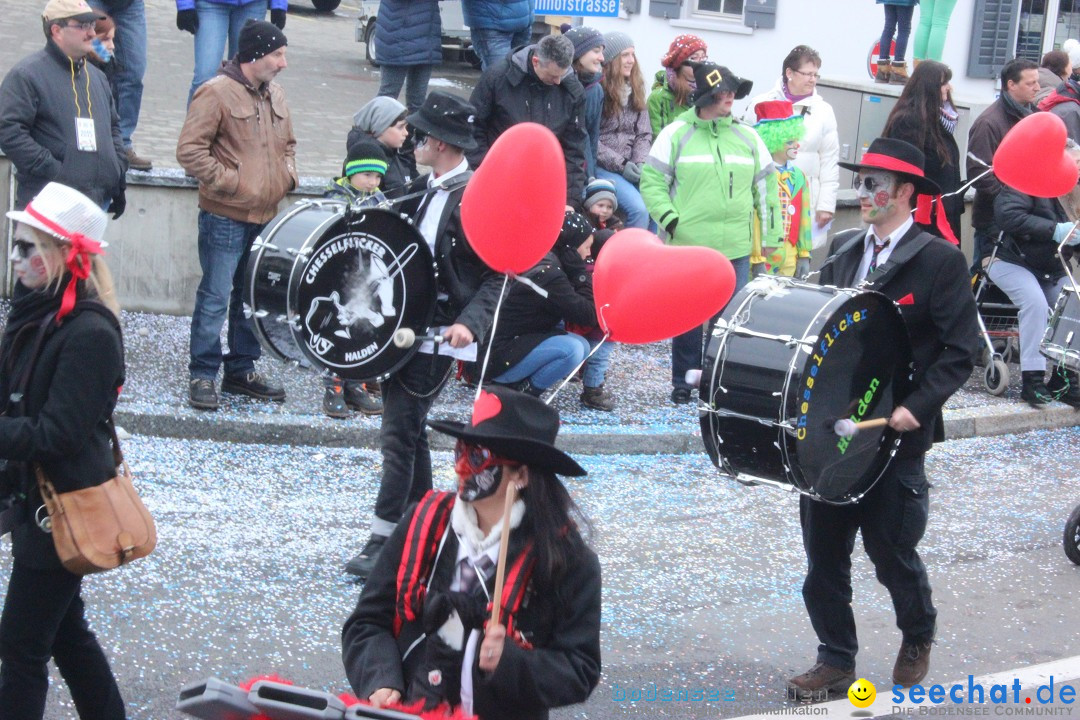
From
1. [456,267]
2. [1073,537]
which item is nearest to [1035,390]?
[1073,537]

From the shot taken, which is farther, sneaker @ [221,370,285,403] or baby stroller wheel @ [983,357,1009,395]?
baby stroller wheel @ [983,357,1009,395]

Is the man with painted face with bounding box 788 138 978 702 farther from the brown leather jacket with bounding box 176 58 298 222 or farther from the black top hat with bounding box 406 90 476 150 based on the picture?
the brown leather jacket with bounding box 176 58 298 222

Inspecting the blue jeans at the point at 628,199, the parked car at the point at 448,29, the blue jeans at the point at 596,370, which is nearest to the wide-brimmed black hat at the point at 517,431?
the blue jeans at the point at 596,370

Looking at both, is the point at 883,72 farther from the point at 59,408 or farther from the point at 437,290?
the point at 59,408

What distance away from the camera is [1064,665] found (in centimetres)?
558

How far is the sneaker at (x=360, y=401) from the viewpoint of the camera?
316 inches

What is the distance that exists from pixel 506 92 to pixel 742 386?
4271 mm

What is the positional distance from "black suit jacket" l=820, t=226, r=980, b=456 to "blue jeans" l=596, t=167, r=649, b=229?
182 inches

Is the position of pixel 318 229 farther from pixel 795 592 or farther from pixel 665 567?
pixel 795 592

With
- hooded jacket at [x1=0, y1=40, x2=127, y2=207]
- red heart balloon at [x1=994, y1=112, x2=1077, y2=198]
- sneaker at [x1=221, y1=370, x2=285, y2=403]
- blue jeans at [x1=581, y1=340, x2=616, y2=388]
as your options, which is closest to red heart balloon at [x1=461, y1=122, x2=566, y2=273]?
red heart balloon at [x1=994, y1=112, x2=1077, y2=198]

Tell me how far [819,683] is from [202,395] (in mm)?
3961

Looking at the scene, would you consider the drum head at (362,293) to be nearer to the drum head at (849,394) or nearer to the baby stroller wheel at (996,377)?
the drum head at (849,394)

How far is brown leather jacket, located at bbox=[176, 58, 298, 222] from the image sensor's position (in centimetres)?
754

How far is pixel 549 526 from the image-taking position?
3379 millimetres
